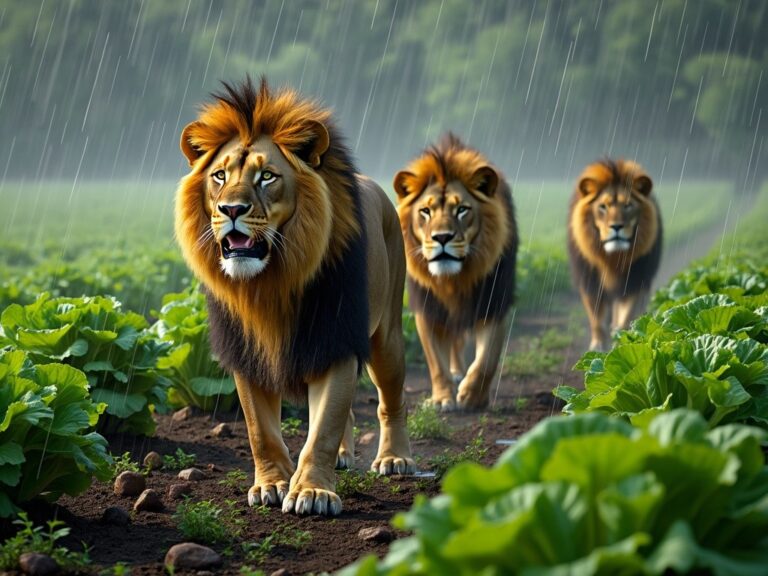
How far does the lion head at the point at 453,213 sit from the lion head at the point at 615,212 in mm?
2722

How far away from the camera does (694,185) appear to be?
78.8m

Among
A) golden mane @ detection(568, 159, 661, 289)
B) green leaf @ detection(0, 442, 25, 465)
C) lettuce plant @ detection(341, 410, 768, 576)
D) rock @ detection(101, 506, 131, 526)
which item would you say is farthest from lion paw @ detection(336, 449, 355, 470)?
golden mane @ detection(568, 159, 661, 289)

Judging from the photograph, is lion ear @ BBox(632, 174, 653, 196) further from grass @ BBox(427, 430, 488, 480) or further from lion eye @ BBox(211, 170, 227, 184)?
lion eye @ BBox(211, 170, 227, 184)

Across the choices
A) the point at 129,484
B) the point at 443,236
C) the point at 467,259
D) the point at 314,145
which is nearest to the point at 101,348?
the point at 129,484

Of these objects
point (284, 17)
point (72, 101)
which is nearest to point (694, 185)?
point (284, 17)

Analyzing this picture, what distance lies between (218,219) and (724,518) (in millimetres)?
2744

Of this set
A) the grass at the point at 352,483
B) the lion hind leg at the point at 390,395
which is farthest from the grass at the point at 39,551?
the lion hind leg at the point at 390,395

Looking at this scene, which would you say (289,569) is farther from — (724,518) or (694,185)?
(694,185)

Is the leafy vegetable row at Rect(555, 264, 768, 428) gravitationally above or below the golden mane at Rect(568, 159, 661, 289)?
below

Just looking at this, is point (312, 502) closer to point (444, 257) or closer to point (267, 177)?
point (267, 177)

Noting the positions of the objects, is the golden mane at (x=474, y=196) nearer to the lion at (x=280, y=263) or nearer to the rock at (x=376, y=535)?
the lion at (x=280, y=263)

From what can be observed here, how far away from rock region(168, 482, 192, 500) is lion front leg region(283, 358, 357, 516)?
0.66 metres

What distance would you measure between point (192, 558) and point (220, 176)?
1749 mm

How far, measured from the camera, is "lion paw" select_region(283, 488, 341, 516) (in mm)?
4660
